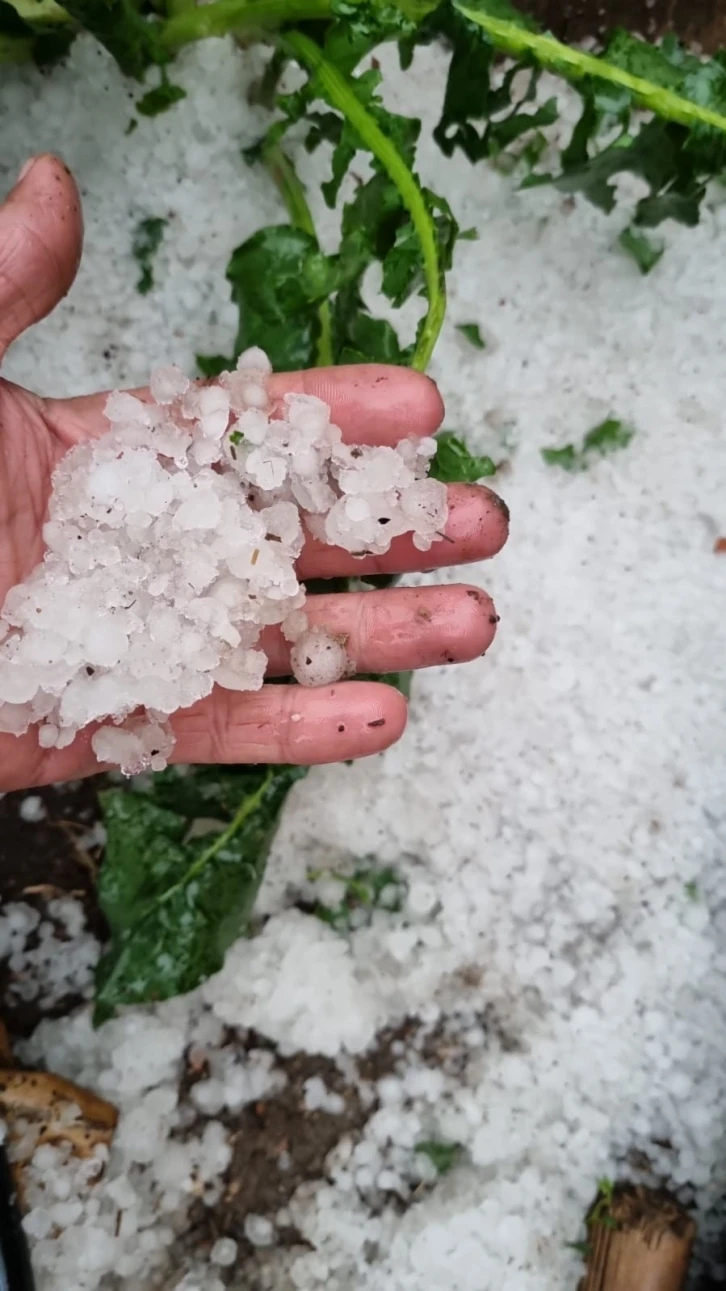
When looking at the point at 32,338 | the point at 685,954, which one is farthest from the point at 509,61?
the point at 685,954

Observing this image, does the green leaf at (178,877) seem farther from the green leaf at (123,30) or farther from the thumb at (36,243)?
the green leaf at (123,30)

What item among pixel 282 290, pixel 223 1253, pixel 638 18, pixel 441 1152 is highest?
pixel 638 18

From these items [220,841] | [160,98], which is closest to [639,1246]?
[220,841]

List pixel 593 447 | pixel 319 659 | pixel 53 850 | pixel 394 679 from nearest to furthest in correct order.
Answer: pixel 319 659 < pixel 394 679 < pixel 53 850 < pixel 593 447

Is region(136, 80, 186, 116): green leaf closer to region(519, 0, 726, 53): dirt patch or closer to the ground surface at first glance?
the ground surface

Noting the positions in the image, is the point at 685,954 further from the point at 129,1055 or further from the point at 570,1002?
the point at 129,1055

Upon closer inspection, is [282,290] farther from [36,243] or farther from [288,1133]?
[288,1133]
